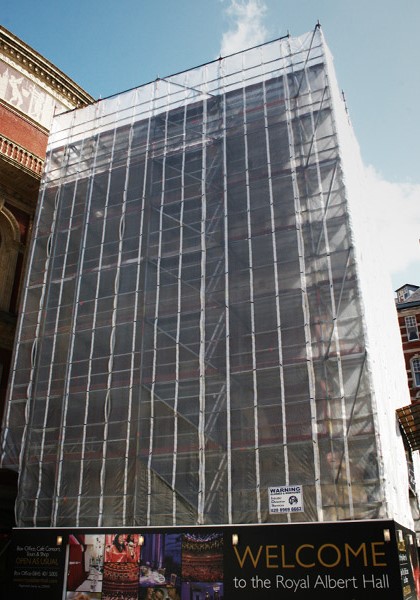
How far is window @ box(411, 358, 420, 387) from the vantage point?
39844mm

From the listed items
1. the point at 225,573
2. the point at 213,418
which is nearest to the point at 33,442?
the point at 213,418

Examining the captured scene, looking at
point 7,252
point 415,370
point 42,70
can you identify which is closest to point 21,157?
point 7,252

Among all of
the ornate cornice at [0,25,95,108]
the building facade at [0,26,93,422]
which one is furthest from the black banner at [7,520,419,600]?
the ornate cornice at [0,25,95,108]

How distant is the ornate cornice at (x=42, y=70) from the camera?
25859mm

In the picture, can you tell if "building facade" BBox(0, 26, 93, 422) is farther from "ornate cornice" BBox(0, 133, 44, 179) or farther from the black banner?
the black banner

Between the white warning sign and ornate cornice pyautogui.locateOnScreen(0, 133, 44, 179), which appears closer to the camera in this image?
the white warning sign

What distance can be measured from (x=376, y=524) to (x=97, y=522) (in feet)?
24.7

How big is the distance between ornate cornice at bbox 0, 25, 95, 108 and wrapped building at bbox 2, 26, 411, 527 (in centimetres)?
700

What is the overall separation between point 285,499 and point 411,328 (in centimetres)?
3142

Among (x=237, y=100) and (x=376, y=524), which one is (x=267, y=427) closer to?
(x=376, y=524)

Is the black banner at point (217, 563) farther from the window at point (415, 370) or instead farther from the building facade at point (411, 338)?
the building facade at point (411, 338)

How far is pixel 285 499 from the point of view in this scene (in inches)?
544

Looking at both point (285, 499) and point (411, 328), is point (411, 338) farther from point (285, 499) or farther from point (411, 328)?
point (285, 499)

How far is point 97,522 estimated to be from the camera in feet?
51.4
